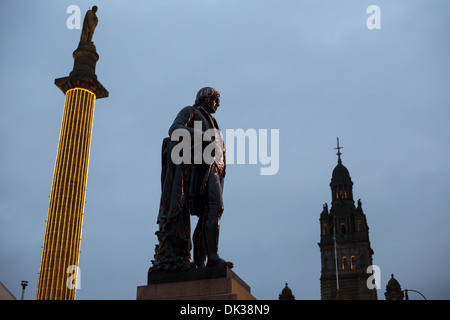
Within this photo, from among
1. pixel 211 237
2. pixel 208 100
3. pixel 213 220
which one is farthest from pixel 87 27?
pixel 211 237

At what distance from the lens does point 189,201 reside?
862 cm

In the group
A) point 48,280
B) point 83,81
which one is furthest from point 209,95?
point 83,81

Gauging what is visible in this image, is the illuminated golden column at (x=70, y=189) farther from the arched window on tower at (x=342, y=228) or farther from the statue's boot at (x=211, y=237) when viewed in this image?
the arched window on tower at (x=342, y=228)

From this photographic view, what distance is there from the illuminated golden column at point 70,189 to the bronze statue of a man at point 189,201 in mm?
36924

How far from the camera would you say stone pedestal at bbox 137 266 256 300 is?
7.50 meters

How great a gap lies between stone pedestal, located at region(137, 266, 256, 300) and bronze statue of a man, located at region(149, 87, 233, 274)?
0.16m

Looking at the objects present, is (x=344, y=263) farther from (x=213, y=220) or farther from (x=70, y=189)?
(x=213, y=220)

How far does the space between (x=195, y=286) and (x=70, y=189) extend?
41.9 m

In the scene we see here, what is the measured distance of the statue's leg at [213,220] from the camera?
8102 mm

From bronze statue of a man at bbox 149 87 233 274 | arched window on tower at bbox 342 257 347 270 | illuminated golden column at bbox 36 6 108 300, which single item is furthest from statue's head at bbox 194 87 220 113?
arched window on tower at bbox 342 257 347 270
